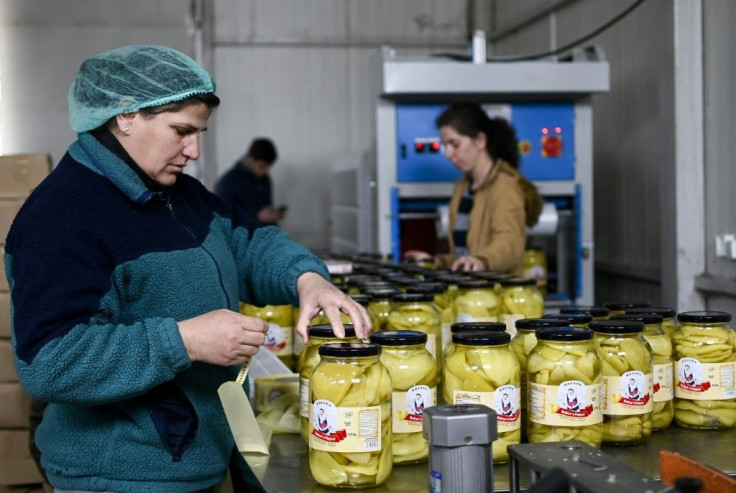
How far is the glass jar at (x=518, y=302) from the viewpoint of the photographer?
2052 mm

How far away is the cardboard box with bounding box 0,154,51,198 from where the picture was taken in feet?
7.84

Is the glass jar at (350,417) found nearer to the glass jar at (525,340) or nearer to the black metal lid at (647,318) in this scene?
the glass jar at (525,340)

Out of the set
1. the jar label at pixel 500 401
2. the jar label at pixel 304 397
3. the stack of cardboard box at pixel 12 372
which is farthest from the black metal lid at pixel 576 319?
the stack of cardboard box at pixel 12 372

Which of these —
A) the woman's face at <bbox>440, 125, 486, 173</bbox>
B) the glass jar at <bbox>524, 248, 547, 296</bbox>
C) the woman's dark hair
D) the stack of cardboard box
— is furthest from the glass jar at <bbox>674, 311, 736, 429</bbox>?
the glass jar at <bbox>524, 248, 547, 296</bbox>

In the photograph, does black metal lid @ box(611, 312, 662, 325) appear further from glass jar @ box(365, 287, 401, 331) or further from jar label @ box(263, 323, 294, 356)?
jar label @ box(263, 323, 294, 356)

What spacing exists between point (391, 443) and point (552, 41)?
5.64 metres

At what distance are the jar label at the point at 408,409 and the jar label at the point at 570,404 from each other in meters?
0.19

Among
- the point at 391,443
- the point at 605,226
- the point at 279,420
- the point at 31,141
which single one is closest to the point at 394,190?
the point at 605,226

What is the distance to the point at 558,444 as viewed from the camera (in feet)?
4.02

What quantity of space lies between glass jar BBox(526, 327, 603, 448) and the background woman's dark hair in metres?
2.25

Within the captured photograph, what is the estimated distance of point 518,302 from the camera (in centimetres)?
208

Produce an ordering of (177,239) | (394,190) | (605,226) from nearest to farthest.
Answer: (177,239) → (394,190) → (605,226)

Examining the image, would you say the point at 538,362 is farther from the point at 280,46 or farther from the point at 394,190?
the point at 280,46

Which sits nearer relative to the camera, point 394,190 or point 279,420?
point 279,420
